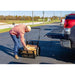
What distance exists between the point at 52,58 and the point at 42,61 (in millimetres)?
A: 541

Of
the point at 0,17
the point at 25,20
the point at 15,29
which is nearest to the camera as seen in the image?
the point at 15,29

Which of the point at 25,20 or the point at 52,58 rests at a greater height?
the point at 25,20

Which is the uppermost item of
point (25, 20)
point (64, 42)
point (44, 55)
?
point (25, 20)

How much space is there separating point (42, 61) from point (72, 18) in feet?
5.64

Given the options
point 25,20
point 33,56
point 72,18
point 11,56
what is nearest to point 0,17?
point 25,20

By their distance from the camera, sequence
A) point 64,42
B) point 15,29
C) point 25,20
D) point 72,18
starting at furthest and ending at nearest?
1. point 25,20
2. point 15,29
3. point 72,18
4. point 64,42

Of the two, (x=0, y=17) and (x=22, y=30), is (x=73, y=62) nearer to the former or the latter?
(x=22, y=30)

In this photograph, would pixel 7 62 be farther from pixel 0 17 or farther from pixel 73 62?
pixel 0 17

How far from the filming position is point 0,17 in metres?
9.14

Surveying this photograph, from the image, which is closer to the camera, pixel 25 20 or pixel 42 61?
pixel 42 61

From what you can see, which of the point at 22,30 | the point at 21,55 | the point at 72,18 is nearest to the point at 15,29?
the point at 22,30

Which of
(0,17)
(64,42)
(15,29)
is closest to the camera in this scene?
(64,42)

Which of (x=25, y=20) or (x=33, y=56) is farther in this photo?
(x=25, y=20)

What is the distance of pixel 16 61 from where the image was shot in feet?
18.3
